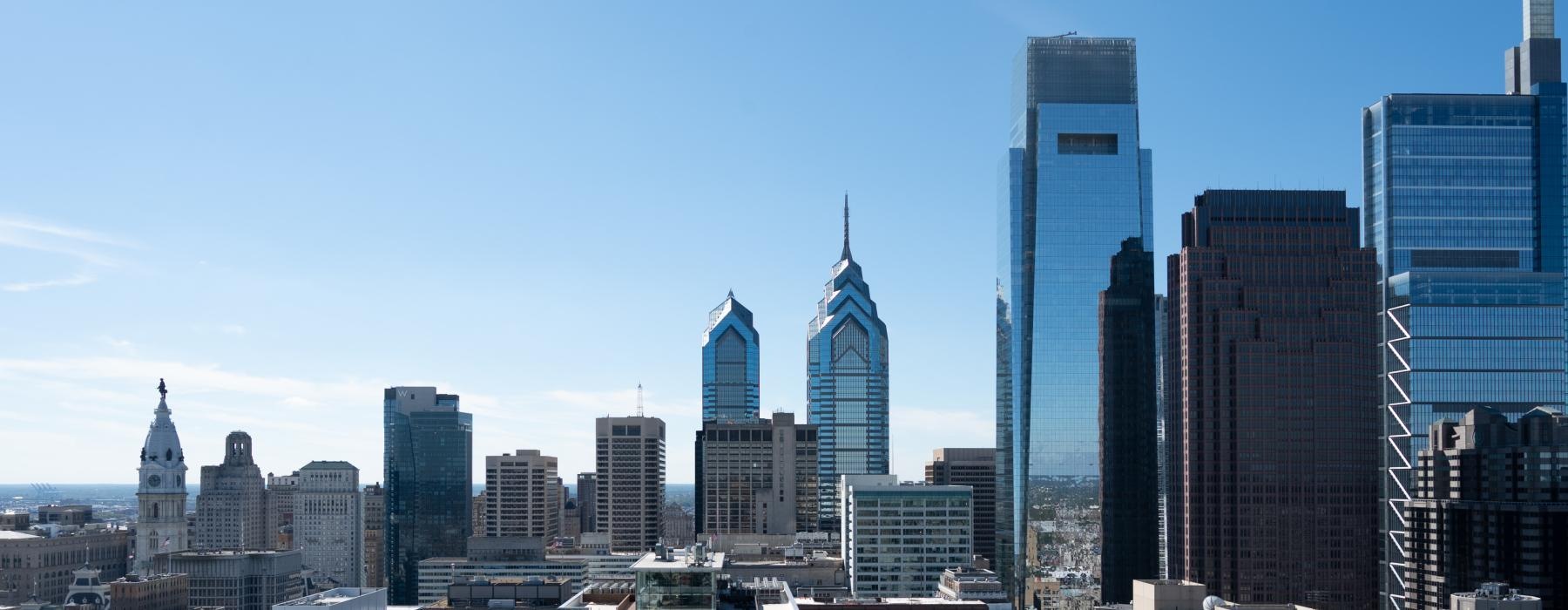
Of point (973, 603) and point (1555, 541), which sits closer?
point (973, 603)

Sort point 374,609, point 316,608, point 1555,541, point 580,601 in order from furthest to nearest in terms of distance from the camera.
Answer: point 1555,541 → point 580,601 → point 374,609 → point 316,608

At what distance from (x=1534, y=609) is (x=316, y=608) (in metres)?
130

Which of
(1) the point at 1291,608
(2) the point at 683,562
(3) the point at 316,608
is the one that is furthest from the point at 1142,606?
(3) the point at 316,608

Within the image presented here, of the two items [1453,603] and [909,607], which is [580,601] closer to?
[909,607]

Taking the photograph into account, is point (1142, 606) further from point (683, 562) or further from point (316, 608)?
Result: point (316, 608)

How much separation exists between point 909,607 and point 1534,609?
69.0 metres

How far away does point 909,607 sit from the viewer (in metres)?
176

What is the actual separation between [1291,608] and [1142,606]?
2006 cm

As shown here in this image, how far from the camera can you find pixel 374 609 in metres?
169

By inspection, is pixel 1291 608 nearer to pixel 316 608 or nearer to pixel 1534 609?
pixel 1534 609

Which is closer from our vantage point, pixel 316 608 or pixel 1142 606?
pixel 316 608

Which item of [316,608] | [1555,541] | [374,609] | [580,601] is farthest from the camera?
[1555,541]

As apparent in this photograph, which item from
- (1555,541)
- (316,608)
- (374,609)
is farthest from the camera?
(1555,541)

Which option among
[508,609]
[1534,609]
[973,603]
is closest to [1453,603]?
[1534,609]
